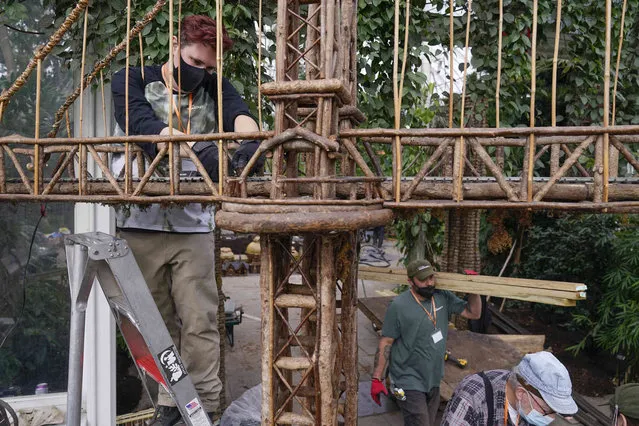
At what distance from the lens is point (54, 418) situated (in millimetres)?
4340

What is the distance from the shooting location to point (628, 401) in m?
2.54

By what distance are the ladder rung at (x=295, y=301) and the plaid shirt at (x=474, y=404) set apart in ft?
4.37

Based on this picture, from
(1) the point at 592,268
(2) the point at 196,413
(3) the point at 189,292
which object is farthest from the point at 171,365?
(1) the point at 592,268

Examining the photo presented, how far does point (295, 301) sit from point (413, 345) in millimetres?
2614

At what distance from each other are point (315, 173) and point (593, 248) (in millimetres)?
7156

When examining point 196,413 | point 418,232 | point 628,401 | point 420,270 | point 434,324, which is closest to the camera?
point 196,413

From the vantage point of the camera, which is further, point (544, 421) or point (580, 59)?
point (580, 59)

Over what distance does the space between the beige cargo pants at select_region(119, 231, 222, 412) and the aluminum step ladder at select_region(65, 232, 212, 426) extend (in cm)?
72

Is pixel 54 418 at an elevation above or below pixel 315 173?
below

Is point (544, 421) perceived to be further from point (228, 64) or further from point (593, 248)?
point (593, 248)

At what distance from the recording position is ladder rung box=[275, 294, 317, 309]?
210cm

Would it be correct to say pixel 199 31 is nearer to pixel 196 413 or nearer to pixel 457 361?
pixel 196 413

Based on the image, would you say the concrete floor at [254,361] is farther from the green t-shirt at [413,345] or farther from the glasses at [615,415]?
the glasses at [615,415]

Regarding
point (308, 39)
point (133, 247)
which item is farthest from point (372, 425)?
point (308, 39)
